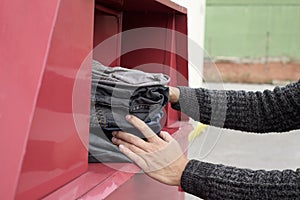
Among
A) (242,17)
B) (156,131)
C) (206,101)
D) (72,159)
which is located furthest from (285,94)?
(242,17)

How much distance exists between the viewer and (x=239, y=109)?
4.62ft

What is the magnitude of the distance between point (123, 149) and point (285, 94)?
619 millimetres

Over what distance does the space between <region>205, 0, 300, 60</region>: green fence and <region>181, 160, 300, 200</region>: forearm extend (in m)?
10.6

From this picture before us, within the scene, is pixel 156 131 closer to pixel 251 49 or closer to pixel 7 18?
pixel 7 18

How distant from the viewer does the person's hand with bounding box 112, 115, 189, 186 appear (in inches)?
38.9

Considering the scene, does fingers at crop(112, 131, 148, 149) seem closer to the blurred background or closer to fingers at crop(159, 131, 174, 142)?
fingers at crop(159, 131, 174, 142)

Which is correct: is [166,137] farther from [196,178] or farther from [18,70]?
[18,70]

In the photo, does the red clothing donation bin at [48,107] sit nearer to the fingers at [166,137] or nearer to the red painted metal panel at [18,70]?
the red painted metal panel at [18,70]

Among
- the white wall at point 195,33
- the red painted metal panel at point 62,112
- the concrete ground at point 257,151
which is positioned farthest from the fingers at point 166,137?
the white wall at point 195,33

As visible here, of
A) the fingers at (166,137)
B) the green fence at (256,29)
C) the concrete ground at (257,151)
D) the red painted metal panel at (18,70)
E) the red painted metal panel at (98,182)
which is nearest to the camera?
the red painted metal panel at (18,70)

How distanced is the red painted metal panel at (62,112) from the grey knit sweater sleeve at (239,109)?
23.0 inches

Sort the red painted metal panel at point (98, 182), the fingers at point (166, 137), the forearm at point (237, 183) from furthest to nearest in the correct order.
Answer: the fingers at point (166, 137) → the forearm at point (237, 183) → the red painted metal panel at point (98, 182)

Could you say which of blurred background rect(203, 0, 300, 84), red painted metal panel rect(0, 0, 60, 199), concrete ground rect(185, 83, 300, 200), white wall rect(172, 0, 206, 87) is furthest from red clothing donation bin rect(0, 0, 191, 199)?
blurred background rect(203, 0, 300, 84)

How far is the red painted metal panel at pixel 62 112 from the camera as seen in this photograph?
685mm
